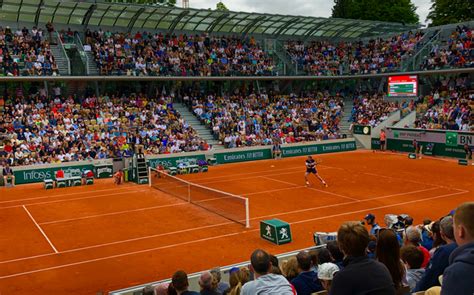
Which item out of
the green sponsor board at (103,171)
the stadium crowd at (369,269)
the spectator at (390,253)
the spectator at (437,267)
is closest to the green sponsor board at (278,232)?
the stadium crowd at (369,269)

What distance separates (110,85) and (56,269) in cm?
3060

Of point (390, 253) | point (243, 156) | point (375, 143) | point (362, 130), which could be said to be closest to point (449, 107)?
point (375, 143)

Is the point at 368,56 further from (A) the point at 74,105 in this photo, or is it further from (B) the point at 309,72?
(A) the point at 74,105

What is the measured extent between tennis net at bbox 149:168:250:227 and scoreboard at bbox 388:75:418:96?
1104 inches

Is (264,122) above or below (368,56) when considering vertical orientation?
below

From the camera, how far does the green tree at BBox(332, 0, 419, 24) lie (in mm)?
74500

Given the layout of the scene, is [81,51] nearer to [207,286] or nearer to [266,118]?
[266,118]

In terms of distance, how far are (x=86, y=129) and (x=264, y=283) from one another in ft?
105

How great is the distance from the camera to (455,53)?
43406 mm

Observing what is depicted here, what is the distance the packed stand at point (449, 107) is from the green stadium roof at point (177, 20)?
11.9m

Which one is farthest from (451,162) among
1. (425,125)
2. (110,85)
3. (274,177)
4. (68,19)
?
(68,19)

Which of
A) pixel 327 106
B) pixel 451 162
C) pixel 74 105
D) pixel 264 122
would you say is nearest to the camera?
pixel 451 162

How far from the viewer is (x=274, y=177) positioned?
29.5m

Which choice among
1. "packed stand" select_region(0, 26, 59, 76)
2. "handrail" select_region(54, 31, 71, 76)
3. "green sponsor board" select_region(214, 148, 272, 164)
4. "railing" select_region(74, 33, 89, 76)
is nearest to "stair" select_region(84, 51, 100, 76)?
"railing" select_region(74, 33, 89, 76)
